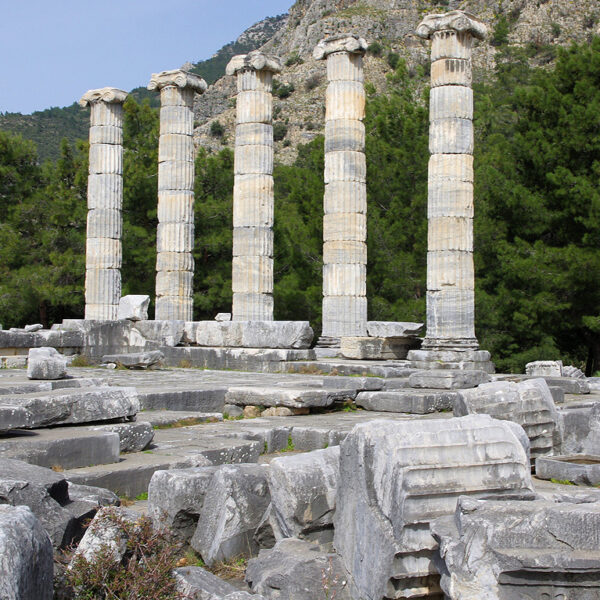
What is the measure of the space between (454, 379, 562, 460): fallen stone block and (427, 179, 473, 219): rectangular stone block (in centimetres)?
1007

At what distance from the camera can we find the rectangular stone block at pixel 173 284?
21.4 metres

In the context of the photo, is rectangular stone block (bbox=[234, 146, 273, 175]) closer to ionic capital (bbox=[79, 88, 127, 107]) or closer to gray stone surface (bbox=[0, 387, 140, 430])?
ionic capital (bbox=[79, 88, 127, 107])

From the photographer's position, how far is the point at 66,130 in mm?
66312

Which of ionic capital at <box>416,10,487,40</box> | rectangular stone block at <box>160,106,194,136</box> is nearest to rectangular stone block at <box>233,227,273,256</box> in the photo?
rectangular stone block at <box>160,106,194,136</box>

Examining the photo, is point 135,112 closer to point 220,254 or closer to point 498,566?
point 220,254

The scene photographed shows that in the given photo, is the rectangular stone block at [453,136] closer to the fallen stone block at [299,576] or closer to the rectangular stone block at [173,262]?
the rectangular stone block at [173,262]

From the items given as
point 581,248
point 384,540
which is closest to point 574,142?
point 581,248

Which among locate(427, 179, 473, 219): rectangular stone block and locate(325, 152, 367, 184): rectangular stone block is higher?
locate(325, 152, 367, 184): rectangular stone block

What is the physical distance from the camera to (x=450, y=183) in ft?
55.3

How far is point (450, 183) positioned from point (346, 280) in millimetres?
3652

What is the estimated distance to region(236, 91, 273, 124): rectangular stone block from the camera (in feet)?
66.1

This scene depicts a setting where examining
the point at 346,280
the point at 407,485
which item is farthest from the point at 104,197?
the point at 407,485

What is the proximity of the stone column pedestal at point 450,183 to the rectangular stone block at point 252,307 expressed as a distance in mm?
4366

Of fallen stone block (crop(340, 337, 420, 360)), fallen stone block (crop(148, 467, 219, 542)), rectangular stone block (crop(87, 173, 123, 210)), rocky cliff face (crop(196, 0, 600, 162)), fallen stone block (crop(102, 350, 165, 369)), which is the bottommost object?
fallen stone block (crop(148, 467, 219, 542))
